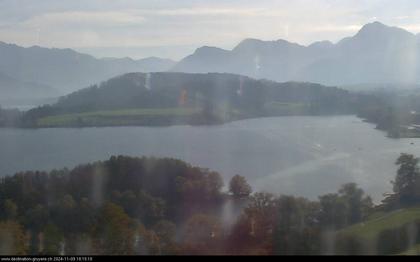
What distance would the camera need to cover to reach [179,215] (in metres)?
6.77

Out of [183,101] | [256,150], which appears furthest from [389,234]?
[183,101]

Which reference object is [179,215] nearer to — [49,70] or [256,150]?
[256,150]

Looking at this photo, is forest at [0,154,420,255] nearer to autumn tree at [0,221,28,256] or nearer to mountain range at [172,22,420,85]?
autumn tree at [0,221,28,256]

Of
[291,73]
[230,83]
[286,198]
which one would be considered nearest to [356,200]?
[286,198]

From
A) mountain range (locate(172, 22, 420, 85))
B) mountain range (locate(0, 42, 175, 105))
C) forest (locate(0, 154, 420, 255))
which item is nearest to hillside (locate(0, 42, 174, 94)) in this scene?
mountain range (locate(0, 42, 175, 105))

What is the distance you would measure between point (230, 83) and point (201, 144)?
48.0 feet

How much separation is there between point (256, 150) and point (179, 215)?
21.5ft

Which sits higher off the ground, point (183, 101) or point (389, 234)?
point (183, 101)

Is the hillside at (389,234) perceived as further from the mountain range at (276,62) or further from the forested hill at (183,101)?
the mountain range at (276,62)

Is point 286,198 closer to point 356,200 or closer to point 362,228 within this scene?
point 362,228

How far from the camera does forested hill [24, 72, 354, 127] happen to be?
2081 centimetres

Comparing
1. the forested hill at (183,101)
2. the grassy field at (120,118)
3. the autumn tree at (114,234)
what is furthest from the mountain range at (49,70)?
the autumn tree at (114,234)

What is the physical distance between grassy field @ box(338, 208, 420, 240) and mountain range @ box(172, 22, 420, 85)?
5294 cm

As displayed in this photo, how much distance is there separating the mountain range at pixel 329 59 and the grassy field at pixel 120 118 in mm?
36775
